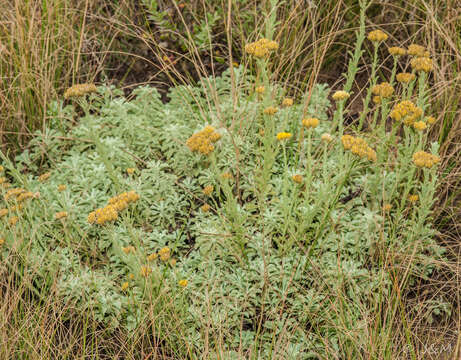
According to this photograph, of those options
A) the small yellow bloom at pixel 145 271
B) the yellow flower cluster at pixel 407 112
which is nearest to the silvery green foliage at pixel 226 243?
the small yellow bloom at pixel 145 271

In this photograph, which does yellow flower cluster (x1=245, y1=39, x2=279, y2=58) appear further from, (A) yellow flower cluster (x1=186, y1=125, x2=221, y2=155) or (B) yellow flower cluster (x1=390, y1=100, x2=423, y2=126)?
(B) yellow flower cluster (x1=390, y1=100, x2=423, y2=126)

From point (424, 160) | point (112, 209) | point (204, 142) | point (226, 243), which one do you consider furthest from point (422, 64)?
point (112, 209)

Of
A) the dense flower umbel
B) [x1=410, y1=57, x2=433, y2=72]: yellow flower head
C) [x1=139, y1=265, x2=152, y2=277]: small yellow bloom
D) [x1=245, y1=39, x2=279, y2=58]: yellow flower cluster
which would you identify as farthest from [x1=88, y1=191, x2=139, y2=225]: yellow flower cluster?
[x1=410, y1=57, x2=433, y2=72]: yellow flower head

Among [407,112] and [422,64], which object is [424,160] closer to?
[407,112]

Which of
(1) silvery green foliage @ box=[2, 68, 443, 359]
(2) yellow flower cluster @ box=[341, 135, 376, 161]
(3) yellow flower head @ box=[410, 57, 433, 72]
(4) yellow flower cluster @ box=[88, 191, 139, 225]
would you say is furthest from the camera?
(3) yellow flower head @ box=[410, 57, 433, 72]

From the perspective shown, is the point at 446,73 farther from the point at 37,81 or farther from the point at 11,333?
the point at 11,333

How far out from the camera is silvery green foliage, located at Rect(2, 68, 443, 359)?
215 centimetres

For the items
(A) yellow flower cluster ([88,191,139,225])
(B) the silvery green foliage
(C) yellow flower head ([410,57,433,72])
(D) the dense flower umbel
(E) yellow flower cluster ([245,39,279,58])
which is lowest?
(B) the silvery green foliage

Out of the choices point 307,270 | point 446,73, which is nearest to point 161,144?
point 307,270

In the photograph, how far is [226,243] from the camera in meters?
2.36

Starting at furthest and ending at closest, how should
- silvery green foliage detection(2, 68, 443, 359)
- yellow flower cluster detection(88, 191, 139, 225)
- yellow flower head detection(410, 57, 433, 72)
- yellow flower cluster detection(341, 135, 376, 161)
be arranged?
yellow flower head detection(410, 57, 433, 72) → silvery green foliage detection(2, 68, 443, 359) → yellow flower cluster detection(341, 135, 376, 161) → yellow flower cluster detection(88, 191, 139, 225)

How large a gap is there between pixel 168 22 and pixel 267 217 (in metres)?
1.84

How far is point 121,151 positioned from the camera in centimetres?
292

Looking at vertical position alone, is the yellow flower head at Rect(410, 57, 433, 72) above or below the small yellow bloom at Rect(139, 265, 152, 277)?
above
